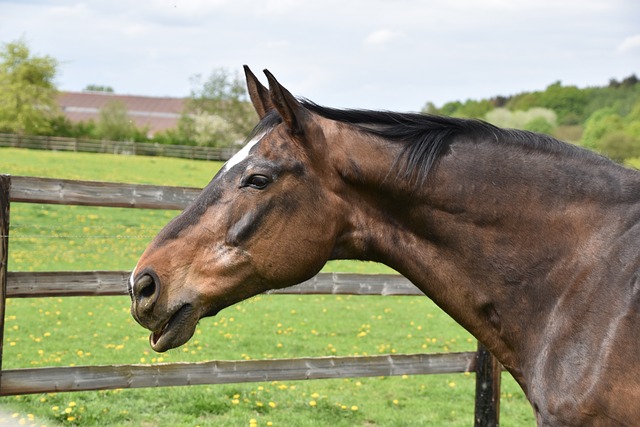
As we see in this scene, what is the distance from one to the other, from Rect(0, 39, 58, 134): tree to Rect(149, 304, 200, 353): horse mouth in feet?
143

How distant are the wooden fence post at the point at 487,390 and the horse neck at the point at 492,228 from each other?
302cm

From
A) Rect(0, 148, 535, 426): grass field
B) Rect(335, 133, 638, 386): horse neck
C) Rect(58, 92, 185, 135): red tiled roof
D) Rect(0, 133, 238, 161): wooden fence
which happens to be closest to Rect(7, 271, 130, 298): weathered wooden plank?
Rect(0, 148, 535, 426): grass field

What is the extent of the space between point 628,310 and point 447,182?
0.78 metres

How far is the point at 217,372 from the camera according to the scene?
4926 millimetres

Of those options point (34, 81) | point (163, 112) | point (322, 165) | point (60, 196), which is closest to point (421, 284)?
point (322, 165)

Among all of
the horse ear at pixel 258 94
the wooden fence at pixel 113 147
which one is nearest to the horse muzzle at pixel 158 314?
the horse ear at pixel 258 94

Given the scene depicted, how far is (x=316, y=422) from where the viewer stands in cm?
579

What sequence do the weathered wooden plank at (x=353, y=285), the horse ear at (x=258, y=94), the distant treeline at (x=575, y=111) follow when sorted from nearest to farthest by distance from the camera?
the horse ear at (x=258, y=94)
the weathered wooden plank at (x=353, y=285)
the distant treeline at (x=575, y=111)

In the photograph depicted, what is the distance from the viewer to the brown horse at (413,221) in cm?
256

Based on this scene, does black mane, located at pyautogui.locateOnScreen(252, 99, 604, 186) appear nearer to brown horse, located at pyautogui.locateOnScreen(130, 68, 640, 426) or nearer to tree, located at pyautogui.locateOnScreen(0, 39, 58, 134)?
brown horse, located at pyautogui.locateOnScreen(130, 68, 640, 426)

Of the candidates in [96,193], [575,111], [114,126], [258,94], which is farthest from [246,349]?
[575,111]

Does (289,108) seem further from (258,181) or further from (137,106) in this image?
(137,106)

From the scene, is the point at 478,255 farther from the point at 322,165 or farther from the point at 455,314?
the point at 322,165

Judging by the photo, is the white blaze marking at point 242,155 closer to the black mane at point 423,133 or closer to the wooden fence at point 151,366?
the black mane at point 423,133
